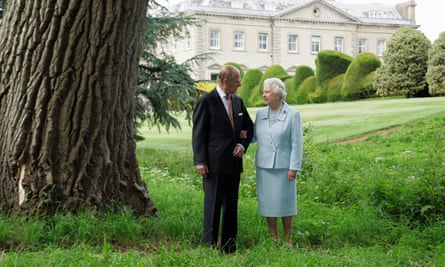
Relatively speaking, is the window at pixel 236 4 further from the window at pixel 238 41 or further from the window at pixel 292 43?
the window at pixel 292 43

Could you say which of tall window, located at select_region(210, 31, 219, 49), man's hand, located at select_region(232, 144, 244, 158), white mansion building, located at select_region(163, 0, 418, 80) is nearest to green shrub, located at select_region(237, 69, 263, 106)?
white mansion building, located at select_region(163, 0, 418, 80)

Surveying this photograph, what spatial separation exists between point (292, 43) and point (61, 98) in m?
28.4

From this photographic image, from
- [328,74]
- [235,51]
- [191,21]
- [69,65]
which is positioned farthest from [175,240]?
[235,51]

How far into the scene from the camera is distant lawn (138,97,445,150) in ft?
51.4

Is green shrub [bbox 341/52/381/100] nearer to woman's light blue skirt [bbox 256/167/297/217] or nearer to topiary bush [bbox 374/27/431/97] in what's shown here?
topiary bush [bbox 374/27/431/97]

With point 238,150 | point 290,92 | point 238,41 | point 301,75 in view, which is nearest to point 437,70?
point 290,92

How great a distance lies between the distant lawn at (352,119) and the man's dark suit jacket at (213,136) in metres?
8.98

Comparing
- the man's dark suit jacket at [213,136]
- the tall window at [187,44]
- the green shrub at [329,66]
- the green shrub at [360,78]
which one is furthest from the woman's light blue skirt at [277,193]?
the tall window at [187,44]

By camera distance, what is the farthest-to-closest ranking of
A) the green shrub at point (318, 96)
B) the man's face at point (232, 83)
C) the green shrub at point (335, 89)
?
the green shrub at point (318, 96)
the green shrub at point (335, 89)
the man's face at point (232, 83)

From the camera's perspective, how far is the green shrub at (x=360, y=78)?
2397cm

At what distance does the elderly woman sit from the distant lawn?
340 inches

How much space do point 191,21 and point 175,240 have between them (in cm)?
754

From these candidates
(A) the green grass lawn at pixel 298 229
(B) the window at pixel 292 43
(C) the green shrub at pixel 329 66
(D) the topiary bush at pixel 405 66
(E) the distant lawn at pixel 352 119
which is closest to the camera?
(A) the green grass lawn at pixel 298 229

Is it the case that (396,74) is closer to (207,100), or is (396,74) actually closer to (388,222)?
(388,222)
